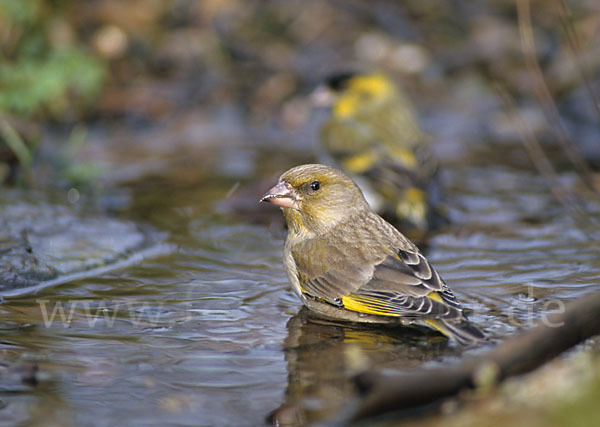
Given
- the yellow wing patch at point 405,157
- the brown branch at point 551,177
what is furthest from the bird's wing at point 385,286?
the yellow wing patch at point 405,157

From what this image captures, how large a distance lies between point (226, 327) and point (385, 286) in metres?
0.83

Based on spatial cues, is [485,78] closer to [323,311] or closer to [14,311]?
[323,311]

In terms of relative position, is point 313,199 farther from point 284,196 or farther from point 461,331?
point 461,331

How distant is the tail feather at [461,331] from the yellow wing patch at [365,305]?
1.02 ft

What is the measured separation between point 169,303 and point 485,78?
6.85m

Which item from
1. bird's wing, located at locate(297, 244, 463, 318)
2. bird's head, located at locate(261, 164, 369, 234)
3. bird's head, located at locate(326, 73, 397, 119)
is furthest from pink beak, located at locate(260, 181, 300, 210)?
bird's head, located at locate(326, 73, 397, 119)

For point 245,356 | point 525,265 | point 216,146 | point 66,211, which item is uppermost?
point 216,146

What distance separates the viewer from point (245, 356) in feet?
12.1

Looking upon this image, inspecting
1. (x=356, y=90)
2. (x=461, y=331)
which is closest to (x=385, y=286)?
(x=461, y=331)

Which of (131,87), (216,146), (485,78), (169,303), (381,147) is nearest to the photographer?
(169,303)

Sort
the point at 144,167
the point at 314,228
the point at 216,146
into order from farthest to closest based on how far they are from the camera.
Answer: the point at 216,146
the point at 144,167
the point at 314,228

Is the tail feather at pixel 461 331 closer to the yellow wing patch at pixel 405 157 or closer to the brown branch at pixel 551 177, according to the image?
the brown branch at pixel 551 177

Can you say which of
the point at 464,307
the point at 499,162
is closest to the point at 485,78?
the point at 499,162

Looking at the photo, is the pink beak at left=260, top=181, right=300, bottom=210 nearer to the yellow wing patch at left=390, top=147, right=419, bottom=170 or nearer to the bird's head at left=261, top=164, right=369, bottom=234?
the bird's head at left=261, top=164, right=369, bottom=234
